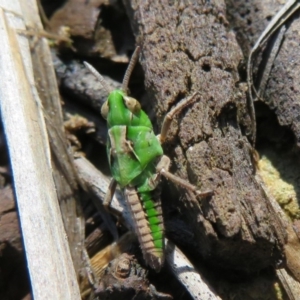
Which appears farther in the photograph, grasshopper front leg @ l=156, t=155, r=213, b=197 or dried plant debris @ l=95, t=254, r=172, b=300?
dried plant debris @ l=95, t=254, r=172, b=300

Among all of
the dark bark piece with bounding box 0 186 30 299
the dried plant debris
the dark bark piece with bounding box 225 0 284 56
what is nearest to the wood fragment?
the dried plant debris

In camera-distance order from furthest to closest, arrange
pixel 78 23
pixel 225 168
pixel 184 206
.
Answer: pixel 78 23, pixel 184 206, pixel 225 168

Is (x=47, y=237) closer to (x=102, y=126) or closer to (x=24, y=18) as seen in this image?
(x=102, y=126)

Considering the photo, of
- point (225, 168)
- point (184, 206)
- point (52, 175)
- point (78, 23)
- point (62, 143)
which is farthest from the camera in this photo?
point (78, 23)

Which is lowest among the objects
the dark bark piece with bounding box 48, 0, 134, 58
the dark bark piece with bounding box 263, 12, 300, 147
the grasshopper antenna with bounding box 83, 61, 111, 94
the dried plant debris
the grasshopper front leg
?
the dried plant debris

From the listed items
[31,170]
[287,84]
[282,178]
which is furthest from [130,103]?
[282,178]

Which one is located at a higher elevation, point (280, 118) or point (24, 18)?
point (24, 18)

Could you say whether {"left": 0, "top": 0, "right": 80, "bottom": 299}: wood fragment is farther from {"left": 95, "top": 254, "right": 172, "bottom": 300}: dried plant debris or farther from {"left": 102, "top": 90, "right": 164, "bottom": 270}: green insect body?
{"left": 102, "top": 90, "right": 164, "bottom": 270}: green insect body

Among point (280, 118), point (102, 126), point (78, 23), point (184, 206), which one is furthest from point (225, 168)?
point (78, 23)

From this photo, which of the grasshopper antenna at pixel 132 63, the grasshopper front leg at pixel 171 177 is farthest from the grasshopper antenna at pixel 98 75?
the grasshopper front leg at pixel 171 177
